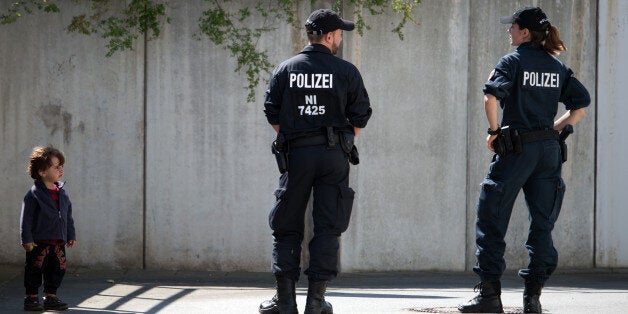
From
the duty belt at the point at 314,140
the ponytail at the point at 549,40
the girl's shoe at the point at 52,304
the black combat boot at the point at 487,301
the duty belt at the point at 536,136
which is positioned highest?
the ponytail at the point at 549,40

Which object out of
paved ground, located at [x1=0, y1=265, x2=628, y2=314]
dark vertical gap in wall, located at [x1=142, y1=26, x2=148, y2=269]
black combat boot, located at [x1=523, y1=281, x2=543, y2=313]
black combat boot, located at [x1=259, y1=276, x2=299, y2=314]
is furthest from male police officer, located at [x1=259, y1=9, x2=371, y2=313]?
dark vertical gap in wall, located at [x1=142, y1=26, x2=148, y2=269]

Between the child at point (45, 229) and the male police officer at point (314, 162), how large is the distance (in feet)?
5.03

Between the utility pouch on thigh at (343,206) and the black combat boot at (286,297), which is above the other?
the utility pouch on thigh at (343,206)

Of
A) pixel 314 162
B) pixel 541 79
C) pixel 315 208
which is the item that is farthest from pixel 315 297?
pixel 541 79

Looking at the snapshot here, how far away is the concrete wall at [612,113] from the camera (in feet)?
30.8

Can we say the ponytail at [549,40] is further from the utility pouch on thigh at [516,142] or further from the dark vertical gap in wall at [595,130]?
the dark vertical gap in wall at [595,130]

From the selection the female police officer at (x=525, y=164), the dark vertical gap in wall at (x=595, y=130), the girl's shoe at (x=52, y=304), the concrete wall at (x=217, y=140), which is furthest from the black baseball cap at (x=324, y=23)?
the dark vertical gap in wall at (x=595, y=130)

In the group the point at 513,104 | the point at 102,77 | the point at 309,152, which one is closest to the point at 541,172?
the point at 513,104

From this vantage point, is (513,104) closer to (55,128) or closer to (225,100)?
(225,100)

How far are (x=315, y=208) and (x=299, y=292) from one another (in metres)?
1.72

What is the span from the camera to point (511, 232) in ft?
30.6

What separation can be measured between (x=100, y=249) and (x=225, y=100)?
1678mm

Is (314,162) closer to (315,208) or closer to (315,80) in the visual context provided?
(315,208)

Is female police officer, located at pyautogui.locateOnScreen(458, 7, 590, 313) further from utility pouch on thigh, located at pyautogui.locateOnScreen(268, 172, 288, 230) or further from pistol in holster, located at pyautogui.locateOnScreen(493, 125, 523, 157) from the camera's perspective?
utility pouch on thigh, located at pyautogui.locateOnScreen(268, 172, 288, 230)
